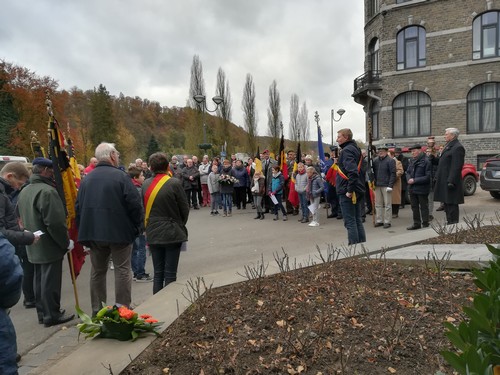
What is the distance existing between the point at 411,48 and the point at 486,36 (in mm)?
4364

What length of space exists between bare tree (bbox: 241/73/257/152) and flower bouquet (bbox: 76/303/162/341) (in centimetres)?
4991

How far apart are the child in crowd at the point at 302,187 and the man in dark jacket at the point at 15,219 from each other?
306 inches

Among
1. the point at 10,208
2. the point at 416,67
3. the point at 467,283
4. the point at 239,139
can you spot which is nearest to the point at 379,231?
the point at 467,283

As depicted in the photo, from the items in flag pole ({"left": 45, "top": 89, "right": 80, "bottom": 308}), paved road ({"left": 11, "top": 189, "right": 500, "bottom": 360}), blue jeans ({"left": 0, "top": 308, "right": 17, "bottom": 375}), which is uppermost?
flag pole ({"left": 45, "top": 89, "right": 80, "bottom": 308})

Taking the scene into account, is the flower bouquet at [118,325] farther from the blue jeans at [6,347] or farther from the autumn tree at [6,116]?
the autumn tree at [6,116]

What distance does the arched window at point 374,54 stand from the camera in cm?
2995

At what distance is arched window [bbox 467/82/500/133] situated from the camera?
25.2m

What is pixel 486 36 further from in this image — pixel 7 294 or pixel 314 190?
pixel 7 294

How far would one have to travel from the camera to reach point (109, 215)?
15.4 ft

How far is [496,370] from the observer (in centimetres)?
170

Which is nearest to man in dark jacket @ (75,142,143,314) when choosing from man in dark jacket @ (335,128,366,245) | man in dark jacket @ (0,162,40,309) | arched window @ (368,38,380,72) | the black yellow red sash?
the black yellow red sash

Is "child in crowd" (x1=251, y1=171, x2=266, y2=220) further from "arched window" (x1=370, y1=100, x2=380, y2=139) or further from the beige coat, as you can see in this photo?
"arched window" (x1=370, y1=100, x2=380, y2=139)

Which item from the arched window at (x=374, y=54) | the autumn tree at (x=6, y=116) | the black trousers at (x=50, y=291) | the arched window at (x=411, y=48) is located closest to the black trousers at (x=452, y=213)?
the black trousers at (x=50, y=291)

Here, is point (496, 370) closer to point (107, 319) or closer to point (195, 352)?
point (195, 352)
